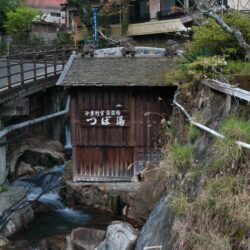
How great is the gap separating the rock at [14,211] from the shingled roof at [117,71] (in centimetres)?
410

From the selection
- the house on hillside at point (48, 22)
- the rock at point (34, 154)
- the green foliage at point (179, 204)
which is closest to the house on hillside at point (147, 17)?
the house on hillside at point (48, 22)

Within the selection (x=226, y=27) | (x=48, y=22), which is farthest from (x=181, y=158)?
(x=48, y=22)

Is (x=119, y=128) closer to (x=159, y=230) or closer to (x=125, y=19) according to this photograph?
(x=159, y=230)

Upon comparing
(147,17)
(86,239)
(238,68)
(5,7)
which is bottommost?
(86,239)

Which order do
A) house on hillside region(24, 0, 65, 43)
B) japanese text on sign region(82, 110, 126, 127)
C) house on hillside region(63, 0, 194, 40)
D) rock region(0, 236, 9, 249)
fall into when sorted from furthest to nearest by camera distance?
house on hillside region(24, 0, 65, 43)
house on hillside region(63, 0, 194, 40)
japanese text on sign region(82, 110, 126, 127)
rock region(0, 236, 9, 249)

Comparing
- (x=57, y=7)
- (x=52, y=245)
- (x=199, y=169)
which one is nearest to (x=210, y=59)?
(x=199, y=169)

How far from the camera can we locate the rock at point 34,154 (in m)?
18.7

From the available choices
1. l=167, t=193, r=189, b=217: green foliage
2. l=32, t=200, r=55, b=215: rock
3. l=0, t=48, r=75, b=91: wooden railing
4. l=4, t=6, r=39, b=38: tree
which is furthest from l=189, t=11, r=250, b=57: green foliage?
l=4, t=6, r=39, b=38: tree

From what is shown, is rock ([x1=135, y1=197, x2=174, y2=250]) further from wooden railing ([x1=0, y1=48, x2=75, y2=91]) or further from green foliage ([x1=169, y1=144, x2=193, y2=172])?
wooden railing ([x1=0, y1=48, x2=75, y2=91])

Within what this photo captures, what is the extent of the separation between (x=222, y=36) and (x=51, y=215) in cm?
808

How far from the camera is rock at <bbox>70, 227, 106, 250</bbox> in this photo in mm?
10797

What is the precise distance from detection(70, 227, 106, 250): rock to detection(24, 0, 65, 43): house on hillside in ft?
110

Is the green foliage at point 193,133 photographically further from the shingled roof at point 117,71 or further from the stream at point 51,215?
the stream at point 51,215

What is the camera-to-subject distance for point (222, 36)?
11992 millimetres
